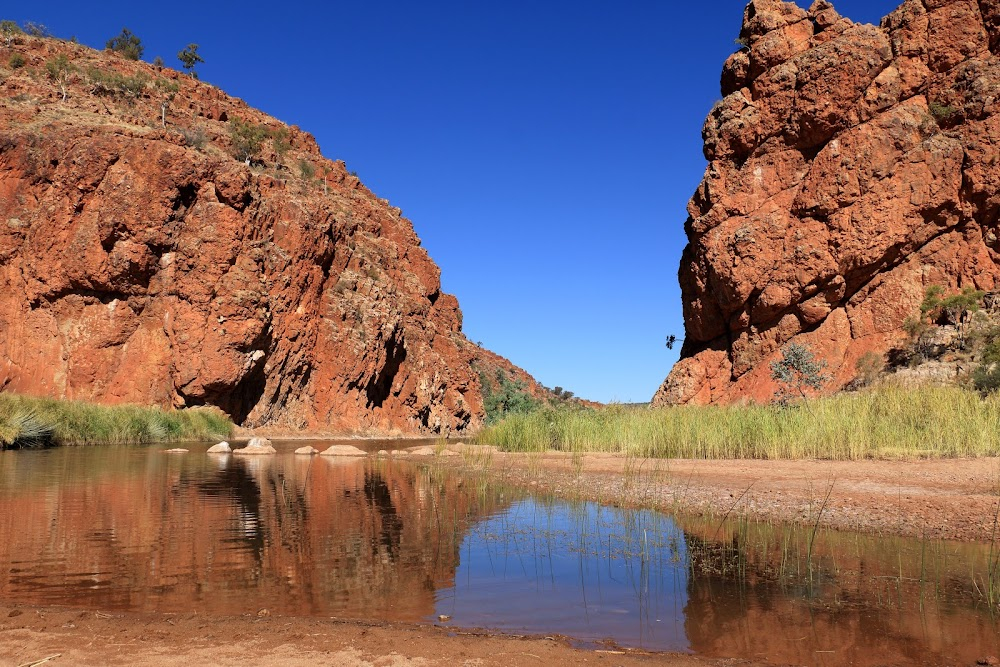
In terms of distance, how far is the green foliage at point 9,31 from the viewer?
177ft

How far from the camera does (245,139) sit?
5900cm

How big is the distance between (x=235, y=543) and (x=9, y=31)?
6676 cm

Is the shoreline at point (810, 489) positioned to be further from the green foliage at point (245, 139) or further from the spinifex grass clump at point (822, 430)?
the green foliage at point (245, 139)

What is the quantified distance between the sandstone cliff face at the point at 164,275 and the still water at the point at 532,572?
33.4 meters

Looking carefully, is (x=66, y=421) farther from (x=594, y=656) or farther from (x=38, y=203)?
(x=594, y=656)

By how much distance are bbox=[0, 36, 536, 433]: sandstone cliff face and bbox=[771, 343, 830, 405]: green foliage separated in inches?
1165

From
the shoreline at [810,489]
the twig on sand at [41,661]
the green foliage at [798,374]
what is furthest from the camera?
the green foliage at [798,374]

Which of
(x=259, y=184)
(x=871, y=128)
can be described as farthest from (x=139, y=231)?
(x=871, y=128)

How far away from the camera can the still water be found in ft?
15.8

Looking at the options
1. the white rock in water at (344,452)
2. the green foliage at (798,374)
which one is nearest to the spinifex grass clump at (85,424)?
the white rock in water at (344,452)

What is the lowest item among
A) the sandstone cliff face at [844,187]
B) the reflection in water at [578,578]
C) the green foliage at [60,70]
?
the reflection in water at [578,578]

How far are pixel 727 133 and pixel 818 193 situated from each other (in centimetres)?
690

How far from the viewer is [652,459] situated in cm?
1577

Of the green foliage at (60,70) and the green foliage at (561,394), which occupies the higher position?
the green foliage at (60,70)
